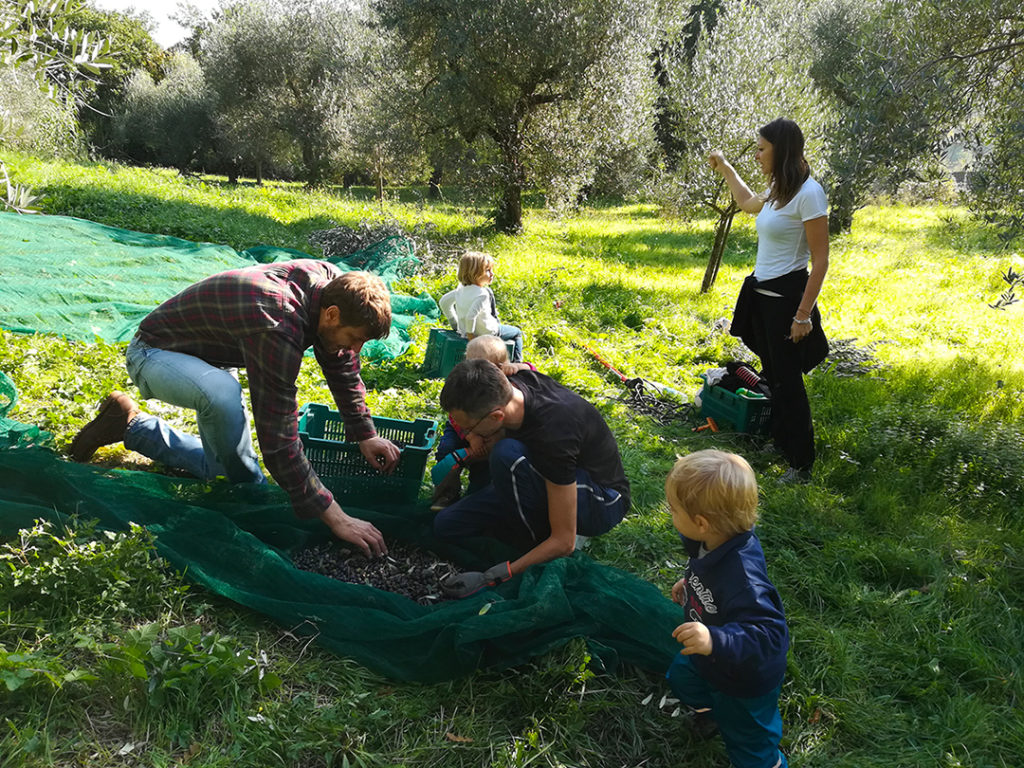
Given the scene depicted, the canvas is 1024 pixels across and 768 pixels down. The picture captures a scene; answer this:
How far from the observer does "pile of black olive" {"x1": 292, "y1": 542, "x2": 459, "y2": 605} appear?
3064 millimetres

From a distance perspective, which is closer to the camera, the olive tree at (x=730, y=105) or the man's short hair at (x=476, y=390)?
the man's short hair at (x=476, y=390)

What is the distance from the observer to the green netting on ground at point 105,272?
5773 millimetres

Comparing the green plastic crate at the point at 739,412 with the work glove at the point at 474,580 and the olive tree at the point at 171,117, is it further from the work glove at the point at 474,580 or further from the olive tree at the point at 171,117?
the olive tree at the point at 171,117

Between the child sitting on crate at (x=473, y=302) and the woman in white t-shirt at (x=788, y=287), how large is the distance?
5.95 feet

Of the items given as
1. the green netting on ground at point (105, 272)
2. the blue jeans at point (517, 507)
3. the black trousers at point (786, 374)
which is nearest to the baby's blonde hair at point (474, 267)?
the green netting on ground at point (105, 272)

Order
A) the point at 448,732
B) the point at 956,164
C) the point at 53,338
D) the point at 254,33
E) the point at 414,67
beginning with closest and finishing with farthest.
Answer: the point at 448,732
the point at 53,338
the point at 956,164
the point at 414,67
the point at 254,33

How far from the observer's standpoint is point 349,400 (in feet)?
11.3

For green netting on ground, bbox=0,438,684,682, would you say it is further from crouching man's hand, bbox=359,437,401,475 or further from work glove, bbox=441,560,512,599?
crouching man's hand, bbox=359,437,401,475

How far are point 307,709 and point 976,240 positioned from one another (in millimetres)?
15224

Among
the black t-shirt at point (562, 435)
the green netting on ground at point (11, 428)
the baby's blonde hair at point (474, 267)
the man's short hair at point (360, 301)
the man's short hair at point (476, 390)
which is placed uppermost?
the man's short hair at point (360, 301)

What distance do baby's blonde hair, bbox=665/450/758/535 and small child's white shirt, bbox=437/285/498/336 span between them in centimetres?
307

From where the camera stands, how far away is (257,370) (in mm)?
2879

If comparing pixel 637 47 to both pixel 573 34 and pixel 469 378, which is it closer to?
pixel 573 34

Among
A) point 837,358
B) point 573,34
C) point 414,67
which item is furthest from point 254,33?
point 837,358
